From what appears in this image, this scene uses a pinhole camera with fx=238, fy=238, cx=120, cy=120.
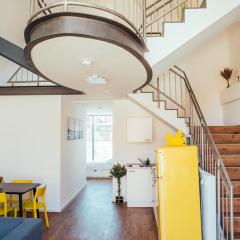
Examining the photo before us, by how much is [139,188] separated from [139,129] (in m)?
1.38

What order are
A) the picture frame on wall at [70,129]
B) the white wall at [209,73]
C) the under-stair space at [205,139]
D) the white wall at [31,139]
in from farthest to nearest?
the white wall at [209,73], the picture frame on wall at [70,129], the white wall at [31,139], the under-stair space at [205,139]

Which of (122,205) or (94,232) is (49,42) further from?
(122,205)

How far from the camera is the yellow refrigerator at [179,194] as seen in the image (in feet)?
10.3

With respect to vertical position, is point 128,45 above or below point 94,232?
above

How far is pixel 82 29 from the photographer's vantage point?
7.54ft

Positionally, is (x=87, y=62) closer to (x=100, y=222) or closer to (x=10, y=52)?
(x=10, y=52)

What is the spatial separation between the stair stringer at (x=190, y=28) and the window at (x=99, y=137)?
6.53 metres

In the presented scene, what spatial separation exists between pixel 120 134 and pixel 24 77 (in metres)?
2.70

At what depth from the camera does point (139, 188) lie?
18.1 ft

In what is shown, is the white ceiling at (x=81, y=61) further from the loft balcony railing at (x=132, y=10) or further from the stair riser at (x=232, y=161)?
the stair riser at (x=232, y=161)

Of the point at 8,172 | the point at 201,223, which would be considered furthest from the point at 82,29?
the point at 8,172

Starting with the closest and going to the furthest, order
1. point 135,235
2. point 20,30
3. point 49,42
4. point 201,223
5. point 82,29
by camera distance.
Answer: point 82,29 < point 49,42 < point 201,223 < point 135,235 < point 20,30

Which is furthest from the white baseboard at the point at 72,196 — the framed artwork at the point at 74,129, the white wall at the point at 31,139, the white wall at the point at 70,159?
the framed artwork at the point at 74,129

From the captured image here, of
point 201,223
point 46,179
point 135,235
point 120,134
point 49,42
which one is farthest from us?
point 120,134
